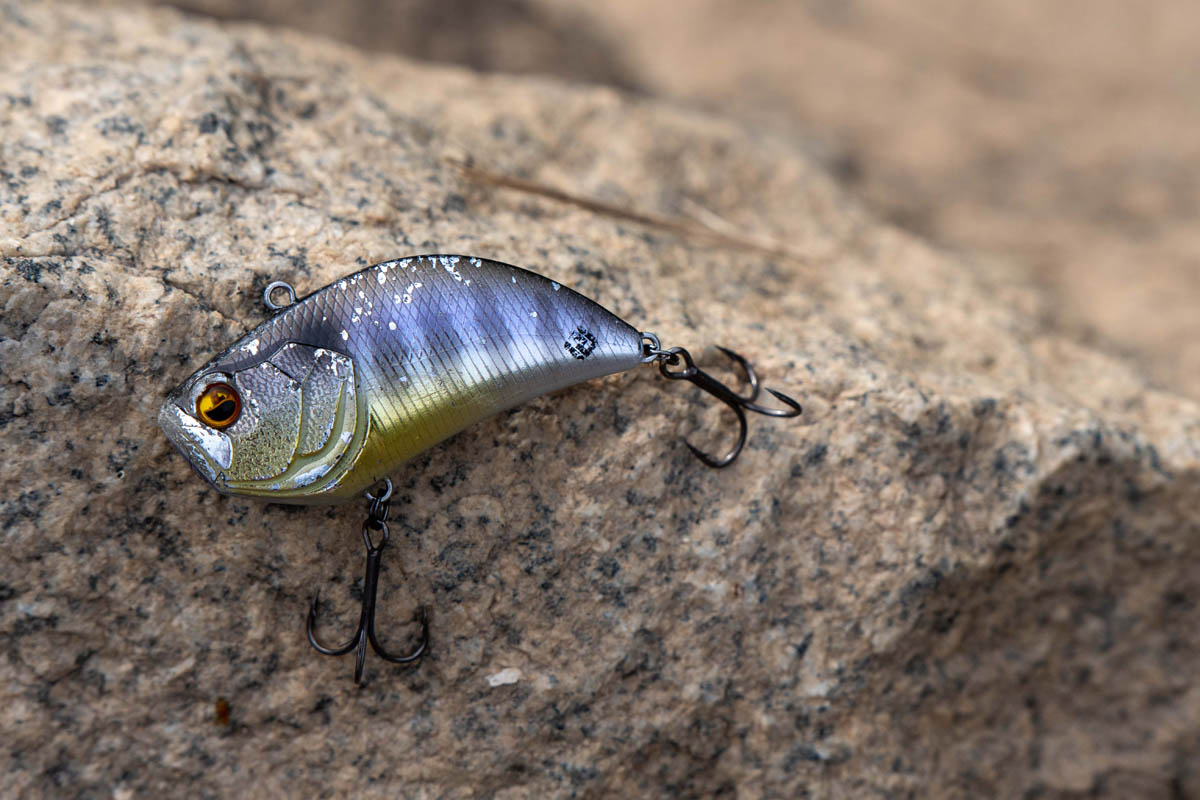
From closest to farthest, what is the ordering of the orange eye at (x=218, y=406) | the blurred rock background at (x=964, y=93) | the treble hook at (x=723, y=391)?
the orange eye at (x=218, y=406)
the treble hook at (x=723, y=391)
the blurred rock background at (x=964, y=93)

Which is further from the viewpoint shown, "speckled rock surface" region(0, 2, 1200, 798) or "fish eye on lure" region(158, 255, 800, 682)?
"speckled rock surface" region(0, 2, 1200, 798)

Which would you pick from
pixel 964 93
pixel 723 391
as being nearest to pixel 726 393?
pixel 723 391

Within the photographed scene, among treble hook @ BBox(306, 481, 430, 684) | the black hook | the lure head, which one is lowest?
treble hook @ BBox(306, 481, 430, 684)

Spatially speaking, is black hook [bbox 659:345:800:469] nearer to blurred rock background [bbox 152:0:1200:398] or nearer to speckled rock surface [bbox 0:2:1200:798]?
speckled rock surface [bbox 0:2:1200:798]

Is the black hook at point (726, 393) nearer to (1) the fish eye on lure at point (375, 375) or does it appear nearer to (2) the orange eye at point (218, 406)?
(1) the fish eye on lure at point (375, 375)

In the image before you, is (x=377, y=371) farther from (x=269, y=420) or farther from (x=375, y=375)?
(x=269, y=420)

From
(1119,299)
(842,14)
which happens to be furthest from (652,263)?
(842,14)

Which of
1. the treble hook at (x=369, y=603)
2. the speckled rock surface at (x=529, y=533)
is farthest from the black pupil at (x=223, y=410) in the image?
the treble hook at (x=369, y=603)

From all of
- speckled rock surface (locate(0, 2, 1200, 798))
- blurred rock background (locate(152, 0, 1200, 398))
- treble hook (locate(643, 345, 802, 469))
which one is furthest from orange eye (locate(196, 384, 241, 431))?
blurred rock background (locate(152, 0, 1200, 398))
